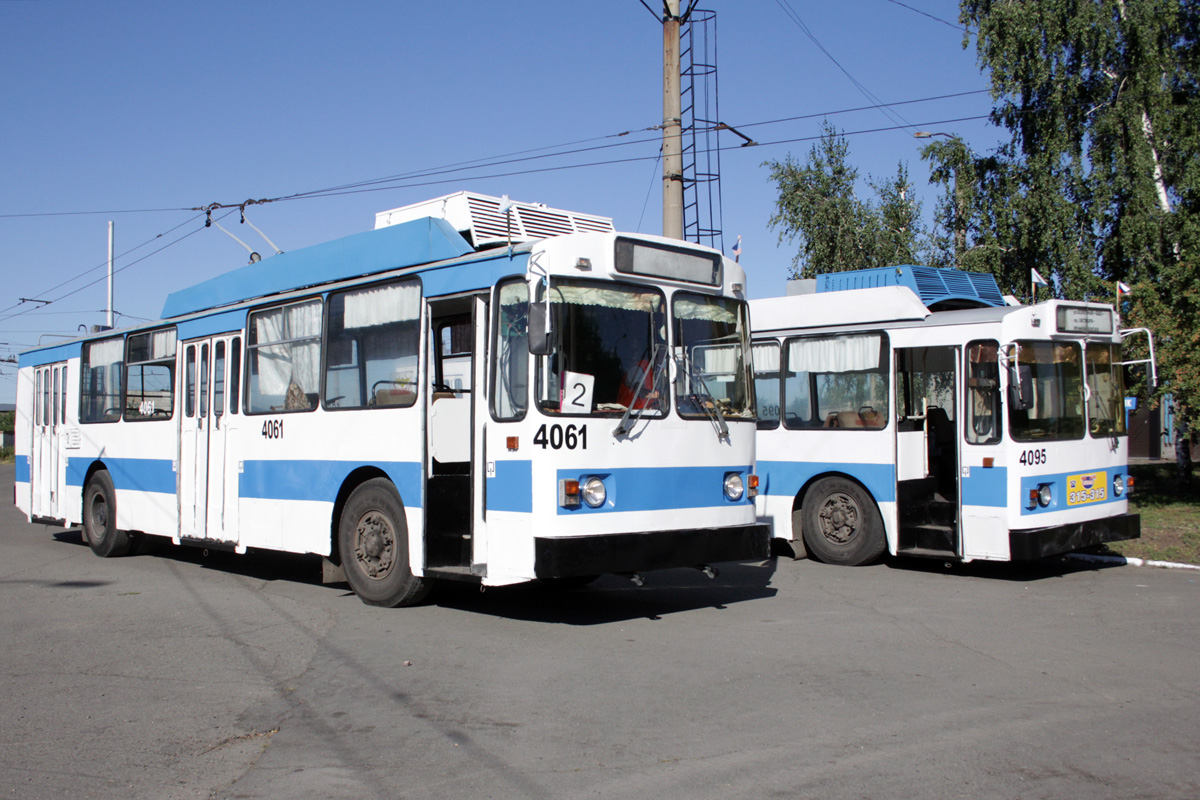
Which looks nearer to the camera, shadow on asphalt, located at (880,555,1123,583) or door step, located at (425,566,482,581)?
door step, located at (425,566,482,581)

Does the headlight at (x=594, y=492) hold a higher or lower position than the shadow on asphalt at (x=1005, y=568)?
higher

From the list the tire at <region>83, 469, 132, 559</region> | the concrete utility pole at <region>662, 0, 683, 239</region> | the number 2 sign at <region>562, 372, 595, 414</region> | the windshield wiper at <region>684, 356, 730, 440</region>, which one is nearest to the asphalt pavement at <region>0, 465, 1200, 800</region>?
the windshield wiper at <region>684, 356, 730, 440</region>

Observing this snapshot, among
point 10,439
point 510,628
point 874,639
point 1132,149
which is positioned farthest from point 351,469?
point 10,439

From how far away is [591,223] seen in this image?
979 centimetres

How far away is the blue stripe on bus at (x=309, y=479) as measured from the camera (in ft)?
28.7

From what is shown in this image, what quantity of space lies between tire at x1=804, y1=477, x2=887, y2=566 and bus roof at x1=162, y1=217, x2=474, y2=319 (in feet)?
18.8

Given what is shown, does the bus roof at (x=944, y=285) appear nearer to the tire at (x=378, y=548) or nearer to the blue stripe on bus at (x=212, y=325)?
the tire at (x=378, y=548)

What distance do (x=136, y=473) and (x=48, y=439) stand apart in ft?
10.7

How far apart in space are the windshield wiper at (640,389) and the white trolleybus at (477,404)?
2 centimetres

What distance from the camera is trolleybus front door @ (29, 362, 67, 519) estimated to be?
588 inches

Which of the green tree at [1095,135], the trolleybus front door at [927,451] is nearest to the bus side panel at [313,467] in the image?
the trolleybus front door at [927,451]

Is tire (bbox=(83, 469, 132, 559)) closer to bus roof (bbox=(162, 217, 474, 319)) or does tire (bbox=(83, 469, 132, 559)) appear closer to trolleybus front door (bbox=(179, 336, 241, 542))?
trolleybus front door (bbox=(179, 336, 241, 542))

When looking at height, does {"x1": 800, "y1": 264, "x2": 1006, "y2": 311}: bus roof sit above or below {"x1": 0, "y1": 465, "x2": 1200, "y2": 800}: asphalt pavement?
above

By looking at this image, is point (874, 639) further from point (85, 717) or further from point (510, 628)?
point (85, 717)
